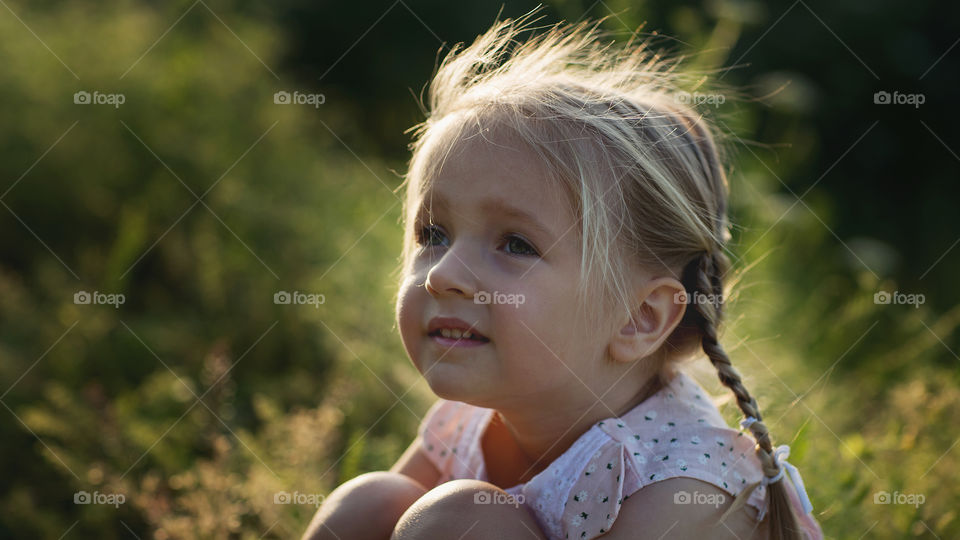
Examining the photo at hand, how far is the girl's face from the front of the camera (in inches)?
62.7

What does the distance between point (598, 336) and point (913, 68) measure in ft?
15.3

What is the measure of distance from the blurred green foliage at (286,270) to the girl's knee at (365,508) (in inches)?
13.0

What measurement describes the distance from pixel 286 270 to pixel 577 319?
2.52m

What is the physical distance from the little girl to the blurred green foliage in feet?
1.35

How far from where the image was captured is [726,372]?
1.71 meters

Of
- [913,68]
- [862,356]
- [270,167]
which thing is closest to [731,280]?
[862,356]

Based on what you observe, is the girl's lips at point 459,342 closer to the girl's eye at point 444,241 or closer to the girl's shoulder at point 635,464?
the girl's eye at point 444,241

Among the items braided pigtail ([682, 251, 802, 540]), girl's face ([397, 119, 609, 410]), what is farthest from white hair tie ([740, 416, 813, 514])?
girl's face ([397, 119, 609, 410])

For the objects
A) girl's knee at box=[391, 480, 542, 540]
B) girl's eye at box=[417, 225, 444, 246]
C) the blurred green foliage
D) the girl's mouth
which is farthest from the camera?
the blurred green foliage

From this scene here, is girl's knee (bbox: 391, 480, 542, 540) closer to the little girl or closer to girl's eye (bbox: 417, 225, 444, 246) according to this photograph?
the little girl

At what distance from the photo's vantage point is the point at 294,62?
679cm

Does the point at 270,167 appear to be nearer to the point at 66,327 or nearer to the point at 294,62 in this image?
the point at 66,327

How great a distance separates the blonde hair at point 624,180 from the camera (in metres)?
1.63

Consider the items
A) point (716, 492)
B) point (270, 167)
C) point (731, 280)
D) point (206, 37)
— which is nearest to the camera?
point (716, 492)
